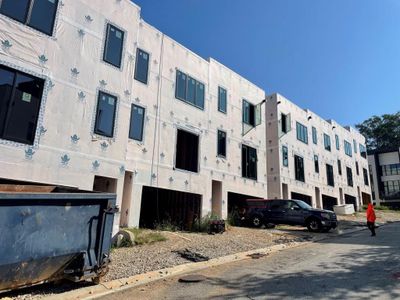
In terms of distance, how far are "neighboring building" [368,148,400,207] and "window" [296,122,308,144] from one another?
1385 inches

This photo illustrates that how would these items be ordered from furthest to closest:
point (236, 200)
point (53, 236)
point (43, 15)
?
point (236, 200) → point (43, 15) → point (53, 236)

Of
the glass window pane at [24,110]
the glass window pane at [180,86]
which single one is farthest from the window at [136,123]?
the glass window pane at [24,110]

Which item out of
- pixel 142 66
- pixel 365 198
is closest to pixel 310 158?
pixel 365 198

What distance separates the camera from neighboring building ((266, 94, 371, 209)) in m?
27.6

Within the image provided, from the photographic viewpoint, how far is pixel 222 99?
22.3 meters

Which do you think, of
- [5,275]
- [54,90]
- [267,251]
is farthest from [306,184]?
[5,275]

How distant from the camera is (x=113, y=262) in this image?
360 inches

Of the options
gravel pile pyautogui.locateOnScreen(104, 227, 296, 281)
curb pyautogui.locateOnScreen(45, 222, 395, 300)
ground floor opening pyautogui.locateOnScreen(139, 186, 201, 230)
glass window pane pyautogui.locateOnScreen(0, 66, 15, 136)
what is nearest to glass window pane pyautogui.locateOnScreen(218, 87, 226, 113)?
ground floor opening pyautogui.locateOnScreen(139, 186, 201, 230)

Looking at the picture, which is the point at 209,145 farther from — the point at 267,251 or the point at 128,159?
the point at 267,251

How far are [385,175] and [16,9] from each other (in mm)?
64322

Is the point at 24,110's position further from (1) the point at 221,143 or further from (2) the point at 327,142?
(2) the point at 327,142

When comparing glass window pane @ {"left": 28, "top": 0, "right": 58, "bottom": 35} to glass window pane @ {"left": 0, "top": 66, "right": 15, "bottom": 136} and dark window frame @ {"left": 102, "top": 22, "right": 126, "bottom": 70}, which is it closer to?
glass window pane @ {"left": 0, "top": 66, "right": 15, "bottom": 136}

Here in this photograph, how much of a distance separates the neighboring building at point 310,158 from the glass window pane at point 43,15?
1923 cm

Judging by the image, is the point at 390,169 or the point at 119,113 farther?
the point at 390,169
